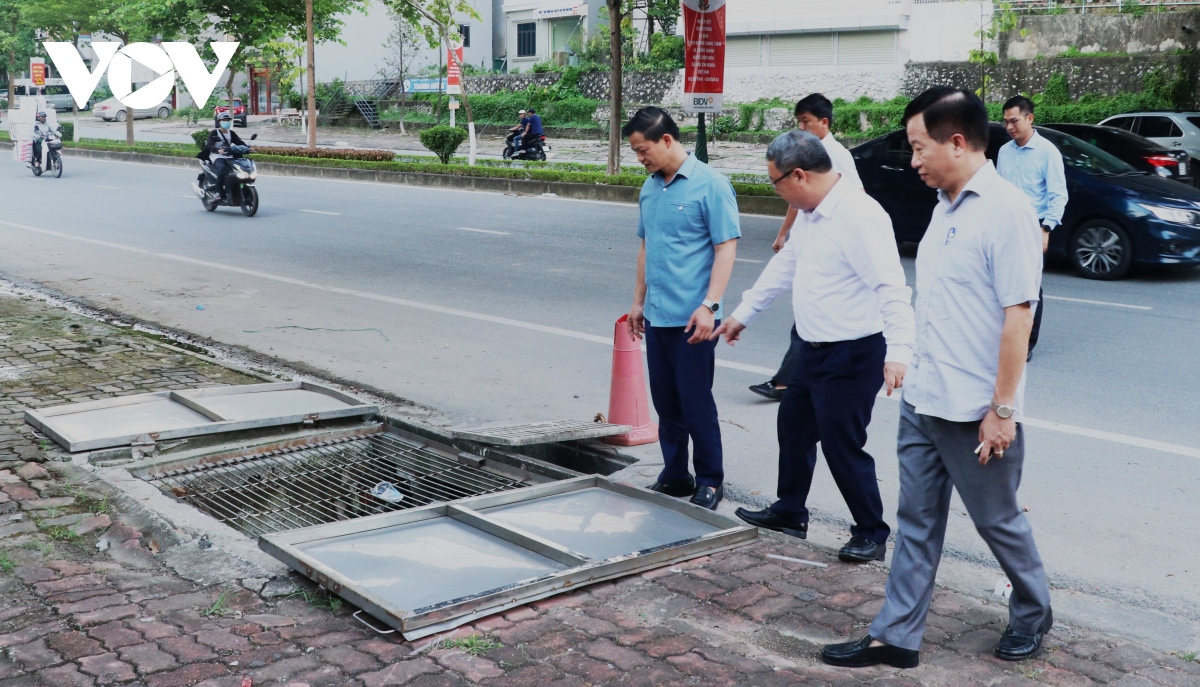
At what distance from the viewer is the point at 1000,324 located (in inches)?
125

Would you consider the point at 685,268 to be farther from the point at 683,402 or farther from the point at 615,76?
the point at 615,76

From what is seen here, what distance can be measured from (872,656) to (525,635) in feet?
3.49

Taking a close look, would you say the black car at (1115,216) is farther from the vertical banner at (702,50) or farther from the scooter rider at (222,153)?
the scooter rider at (222,153)

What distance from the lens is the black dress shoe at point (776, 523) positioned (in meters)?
4.54

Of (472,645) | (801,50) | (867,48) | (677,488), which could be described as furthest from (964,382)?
(801,50)

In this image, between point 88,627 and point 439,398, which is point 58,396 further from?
point 88,627

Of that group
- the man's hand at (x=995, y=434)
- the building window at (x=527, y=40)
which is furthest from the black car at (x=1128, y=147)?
the building window at (x=527, y=40)

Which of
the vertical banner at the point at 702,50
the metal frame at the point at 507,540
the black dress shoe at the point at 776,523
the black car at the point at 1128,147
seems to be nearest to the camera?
the metal frame at the point at 507,540

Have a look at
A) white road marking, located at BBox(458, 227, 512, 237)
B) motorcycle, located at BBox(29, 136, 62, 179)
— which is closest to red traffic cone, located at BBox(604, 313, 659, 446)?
white road marking, located at BBox(458, 227, 512, 237)

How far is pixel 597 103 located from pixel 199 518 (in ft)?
118

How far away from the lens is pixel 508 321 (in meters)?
9.20

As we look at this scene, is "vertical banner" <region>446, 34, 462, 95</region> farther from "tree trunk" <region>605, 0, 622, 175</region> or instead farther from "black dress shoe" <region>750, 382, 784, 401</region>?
"black dress shoe" <region>750, 382, 784, 401</region>

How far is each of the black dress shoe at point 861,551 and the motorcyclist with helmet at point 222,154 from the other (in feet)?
47.0

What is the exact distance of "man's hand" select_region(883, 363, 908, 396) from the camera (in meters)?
3.62
